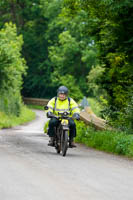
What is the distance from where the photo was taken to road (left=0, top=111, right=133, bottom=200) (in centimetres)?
753

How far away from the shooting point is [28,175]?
9117mm

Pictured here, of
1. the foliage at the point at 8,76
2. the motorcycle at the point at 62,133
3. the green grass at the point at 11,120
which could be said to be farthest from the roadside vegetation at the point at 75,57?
the motorcycle at the point at 62,133

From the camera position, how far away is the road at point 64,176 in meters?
7.53

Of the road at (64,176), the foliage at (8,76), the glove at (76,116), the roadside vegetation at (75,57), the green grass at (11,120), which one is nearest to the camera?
the road at (64,176)

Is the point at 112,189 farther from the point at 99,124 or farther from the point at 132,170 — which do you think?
the point at 99,124

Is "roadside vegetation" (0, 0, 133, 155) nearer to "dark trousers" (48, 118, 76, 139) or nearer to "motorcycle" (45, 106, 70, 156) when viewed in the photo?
"dark trousers" (48, 118, 76, 139)

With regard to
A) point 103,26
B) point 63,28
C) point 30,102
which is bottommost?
point 30,102

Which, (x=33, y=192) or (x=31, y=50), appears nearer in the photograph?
(x=33, y=192)

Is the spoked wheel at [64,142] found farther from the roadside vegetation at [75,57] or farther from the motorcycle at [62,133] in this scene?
the roadside vegetation at [75,57]

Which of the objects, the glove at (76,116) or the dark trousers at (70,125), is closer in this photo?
the glove at (76,116)

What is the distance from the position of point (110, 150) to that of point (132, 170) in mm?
4134

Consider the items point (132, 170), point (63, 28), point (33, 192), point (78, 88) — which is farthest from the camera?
point (63, 28)

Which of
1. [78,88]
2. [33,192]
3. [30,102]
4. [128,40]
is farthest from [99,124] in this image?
[30,102]

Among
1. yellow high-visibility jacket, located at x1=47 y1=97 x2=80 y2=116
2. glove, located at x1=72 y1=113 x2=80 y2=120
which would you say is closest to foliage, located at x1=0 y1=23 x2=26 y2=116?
yellow high-visibility jacket, located at x1=47 y1=97 x2=80 y2=116
